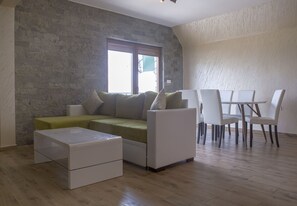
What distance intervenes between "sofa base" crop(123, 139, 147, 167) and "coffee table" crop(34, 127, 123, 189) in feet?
1.11

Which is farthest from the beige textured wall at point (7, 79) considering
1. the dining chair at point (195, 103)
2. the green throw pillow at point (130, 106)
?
the dining chair at point (195, 103)

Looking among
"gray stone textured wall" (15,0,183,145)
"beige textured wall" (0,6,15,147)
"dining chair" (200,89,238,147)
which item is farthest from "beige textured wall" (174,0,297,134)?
"beige textured wall" (0,6,15,147)

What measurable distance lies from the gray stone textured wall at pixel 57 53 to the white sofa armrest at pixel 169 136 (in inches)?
98.6

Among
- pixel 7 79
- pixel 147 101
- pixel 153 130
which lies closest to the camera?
pixel 153 130

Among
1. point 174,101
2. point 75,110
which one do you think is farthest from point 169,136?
point 75,110

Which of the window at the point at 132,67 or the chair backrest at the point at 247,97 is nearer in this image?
the chair backrest at the point at 247,97

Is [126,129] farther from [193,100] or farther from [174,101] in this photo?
[193,100]

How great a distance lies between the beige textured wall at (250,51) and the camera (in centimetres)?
497

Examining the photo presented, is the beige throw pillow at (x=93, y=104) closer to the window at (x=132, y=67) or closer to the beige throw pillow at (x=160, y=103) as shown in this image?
the window at (x=132, y=67)

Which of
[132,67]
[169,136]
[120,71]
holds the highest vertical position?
[132,67]

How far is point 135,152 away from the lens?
2943mm

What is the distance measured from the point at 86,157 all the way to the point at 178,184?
944 mm

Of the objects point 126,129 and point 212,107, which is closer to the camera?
point 126,129

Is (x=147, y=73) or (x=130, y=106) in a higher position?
(x=147, y=73)
